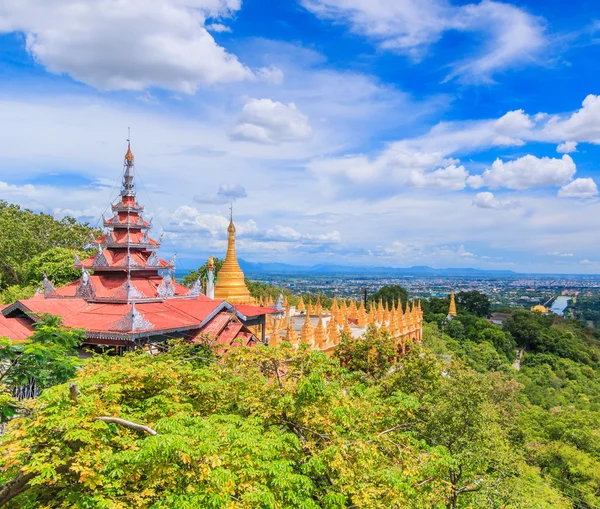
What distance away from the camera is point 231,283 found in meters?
33.9

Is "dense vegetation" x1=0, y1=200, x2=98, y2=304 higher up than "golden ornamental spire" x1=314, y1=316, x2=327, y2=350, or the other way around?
"dense vegetation" x1=0, y1=200, x2=98, y2=304

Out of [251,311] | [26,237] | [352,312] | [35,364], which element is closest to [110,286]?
[251,311]

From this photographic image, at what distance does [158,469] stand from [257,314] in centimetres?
1536

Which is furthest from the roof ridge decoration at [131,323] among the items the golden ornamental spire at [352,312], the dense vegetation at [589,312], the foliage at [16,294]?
the dense vegetation at [589,312]

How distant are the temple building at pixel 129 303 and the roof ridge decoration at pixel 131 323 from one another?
0.03ft

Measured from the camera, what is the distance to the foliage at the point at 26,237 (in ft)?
119

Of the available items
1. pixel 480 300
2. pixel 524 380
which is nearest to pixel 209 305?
pixel 524 380

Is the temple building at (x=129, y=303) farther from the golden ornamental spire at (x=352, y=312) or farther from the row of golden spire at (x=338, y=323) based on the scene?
the golden ornamental spire at (x=352, y=312)

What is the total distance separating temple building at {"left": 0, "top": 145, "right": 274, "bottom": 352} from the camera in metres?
17.1

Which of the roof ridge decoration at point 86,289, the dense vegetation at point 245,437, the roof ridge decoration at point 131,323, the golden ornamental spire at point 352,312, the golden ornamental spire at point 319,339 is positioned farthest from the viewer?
the golden ornamental spire at point 352,312

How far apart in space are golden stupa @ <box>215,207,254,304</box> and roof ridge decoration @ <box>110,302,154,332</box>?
16.2m

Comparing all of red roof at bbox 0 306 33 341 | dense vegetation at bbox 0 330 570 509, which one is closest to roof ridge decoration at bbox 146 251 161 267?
red roof at bbox 0 306 33 341

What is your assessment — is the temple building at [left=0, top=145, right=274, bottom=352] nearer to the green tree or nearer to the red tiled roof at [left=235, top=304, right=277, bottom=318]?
the red tiled roof at [left=235, top=304, right=277, bottom=318]

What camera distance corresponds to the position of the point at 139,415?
966 centimetres
